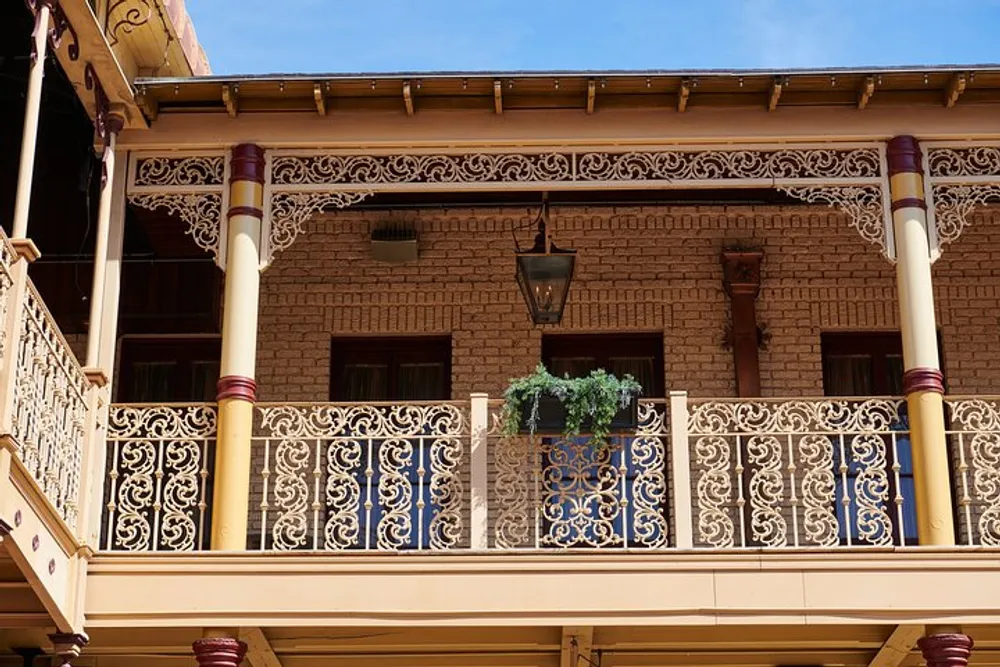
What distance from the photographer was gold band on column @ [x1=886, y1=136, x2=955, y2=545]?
11.0 meters

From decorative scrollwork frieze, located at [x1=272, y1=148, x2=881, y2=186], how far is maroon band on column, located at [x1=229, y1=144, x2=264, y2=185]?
0.15m

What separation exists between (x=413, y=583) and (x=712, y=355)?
4.28 m

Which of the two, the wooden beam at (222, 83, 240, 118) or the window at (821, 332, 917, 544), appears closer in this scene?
the wooden beam at (222, 83, 240, 118)

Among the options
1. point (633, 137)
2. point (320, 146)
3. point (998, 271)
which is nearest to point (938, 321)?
point (998, 271)

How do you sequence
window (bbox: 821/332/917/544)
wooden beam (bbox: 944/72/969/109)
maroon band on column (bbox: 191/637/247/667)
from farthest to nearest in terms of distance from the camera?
1. window (bbox: 821/332/917/544)
2. wooden beam (bbox: 944/72/969/109)
3. maroon band on column (bbox: 191/637/247/667)

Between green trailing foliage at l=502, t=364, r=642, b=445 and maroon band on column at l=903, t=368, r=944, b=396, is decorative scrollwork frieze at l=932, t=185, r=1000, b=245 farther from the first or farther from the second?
green trailing foliage at l=502, t=364, r=642, b=445

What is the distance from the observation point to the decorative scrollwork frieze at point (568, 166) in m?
11.9

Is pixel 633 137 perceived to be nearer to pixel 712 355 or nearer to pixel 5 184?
pixel 712 355

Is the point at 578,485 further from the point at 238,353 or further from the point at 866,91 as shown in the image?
the point at 866,91

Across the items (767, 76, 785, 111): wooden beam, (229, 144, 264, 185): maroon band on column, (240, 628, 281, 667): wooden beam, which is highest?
(767, 76, 785, 111): wooden beam

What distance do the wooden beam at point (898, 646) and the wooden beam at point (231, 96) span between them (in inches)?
217

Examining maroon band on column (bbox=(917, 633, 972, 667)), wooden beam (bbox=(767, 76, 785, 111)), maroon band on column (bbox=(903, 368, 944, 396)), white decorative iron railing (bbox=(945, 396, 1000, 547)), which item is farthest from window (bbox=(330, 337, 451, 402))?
maroon band on column (bbox=(917, 633, 972, 667))

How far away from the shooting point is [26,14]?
1273 cm

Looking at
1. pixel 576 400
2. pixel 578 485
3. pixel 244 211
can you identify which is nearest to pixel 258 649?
pixel 578 485
